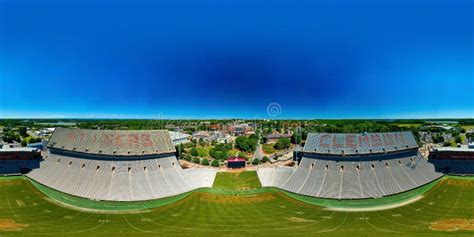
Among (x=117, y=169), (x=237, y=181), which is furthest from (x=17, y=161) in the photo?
(x=237, y=181)

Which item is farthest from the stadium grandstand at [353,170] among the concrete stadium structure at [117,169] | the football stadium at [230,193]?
the concrete stadium structure at [117,169]

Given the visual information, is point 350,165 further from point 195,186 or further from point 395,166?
point 195,186

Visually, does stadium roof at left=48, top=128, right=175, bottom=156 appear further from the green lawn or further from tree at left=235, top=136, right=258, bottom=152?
tree at left=235, top=136, right=258, bottom=152

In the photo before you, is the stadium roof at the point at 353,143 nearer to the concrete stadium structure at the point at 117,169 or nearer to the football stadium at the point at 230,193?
the football stadium at the point at 230,193

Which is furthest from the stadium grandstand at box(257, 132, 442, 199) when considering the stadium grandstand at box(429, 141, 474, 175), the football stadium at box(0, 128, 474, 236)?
the stadium grandstand at box(429, 141, 474, 175)

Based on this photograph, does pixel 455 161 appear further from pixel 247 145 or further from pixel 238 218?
pixel 247 145

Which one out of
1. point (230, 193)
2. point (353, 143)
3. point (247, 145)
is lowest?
point (230, 193)
